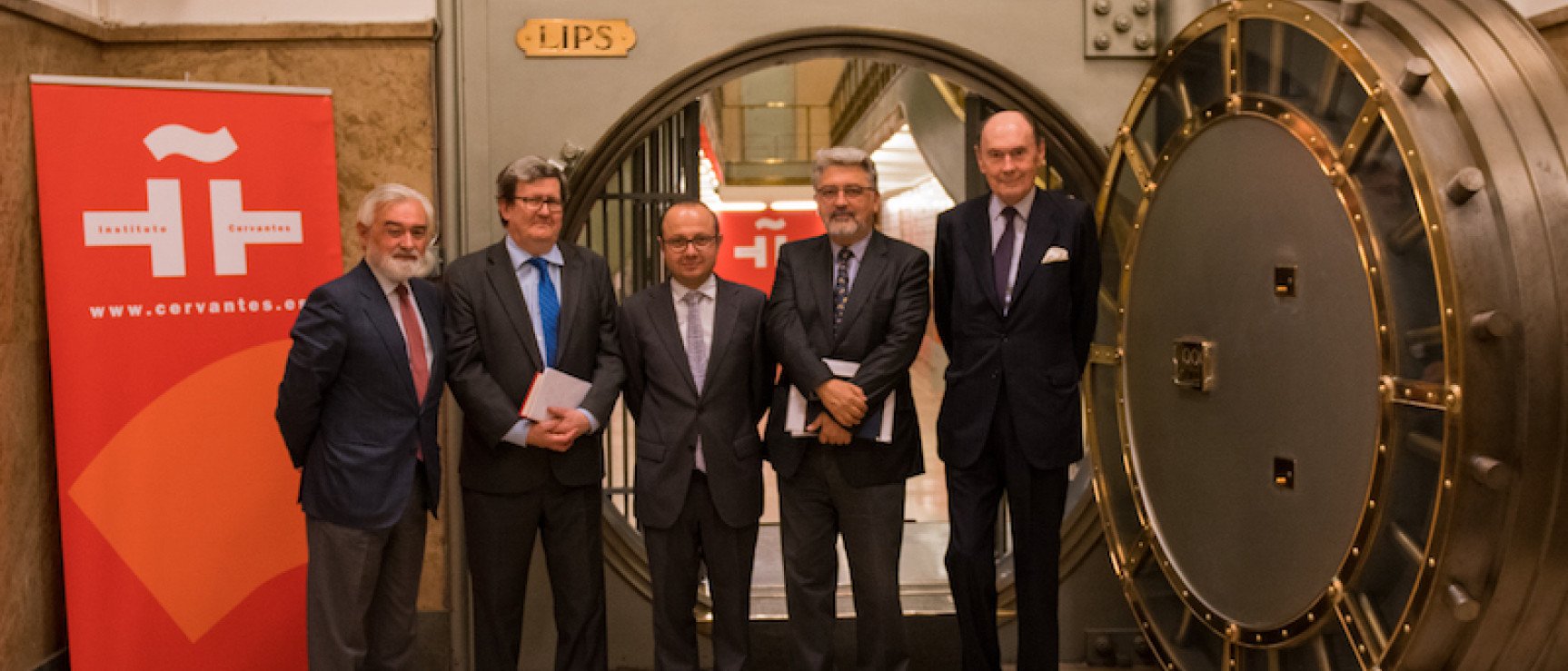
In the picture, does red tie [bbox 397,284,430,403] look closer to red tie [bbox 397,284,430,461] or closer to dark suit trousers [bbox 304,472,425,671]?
red tie [bbox 397,284,430,461]

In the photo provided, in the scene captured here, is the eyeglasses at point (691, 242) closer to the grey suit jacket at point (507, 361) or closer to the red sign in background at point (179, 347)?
the grey suit jacket at point (507, 361)

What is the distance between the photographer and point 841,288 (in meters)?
2.91

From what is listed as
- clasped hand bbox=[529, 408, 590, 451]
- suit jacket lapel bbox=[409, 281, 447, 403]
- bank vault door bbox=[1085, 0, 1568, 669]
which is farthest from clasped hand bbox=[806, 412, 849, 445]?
suit jacket lapel bbox=[409, 281, 447, 403]

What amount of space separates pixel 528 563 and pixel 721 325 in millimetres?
781

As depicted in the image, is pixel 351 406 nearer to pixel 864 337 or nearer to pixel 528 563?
pixel 528 563

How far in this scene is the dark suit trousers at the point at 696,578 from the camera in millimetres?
2898

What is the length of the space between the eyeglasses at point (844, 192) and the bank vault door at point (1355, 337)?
73 centimetres

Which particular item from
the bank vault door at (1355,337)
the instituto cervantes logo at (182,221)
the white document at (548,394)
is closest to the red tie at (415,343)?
the white document at (548,394)

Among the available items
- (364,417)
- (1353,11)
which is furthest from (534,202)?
(1353,11)

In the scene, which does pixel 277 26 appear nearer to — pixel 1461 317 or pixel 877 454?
pixel 877 454

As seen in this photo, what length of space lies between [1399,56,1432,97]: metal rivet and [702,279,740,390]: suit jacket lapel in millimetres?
1562

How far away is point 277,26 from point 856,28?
5.67 feet

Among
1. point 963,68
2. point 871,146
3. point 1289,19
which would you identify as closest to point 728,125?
point 871,146

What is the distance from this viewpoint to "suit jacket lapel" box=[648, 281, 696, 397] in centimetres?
286
